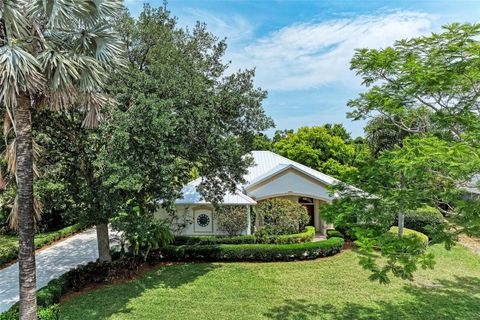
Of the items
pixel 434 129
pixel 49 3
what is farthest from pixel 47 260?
pixel 434 129

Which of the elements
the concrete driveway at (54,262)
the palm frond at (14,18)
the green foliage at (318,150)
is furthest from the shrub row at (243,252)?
the green foliage at (318,150)

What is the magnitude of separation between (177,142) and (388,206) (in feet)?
25.0

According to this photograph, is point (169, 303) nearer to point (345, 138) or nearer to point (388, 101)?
point (388, 101)

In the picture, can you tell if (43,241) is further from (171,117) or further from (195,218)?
(171,117)

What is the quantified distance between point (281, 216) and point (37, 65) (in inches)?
575

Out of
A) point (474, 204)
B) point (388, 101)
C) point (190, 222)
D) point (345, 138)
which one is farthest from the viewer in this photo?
point (345, 138)

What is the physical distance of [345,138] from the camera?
42.7m

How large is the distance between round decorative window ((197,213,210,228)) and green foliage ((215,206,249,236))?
103 cm

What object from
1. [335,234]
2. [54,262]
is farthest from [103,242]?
[335,234]

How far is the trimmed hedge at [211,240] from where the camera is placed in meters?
18.0

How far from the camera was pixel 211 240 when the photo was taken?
18203mm

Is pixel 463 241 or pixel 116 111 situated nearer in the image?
pixel 116 111

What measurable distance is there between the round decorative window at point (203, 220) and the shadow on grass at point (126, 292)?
4128mm

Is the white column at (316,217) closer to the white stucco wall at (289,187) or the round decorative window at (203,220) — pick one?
the white stucco wall at (289,187)
